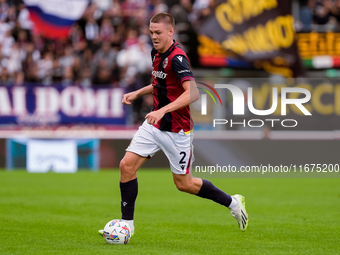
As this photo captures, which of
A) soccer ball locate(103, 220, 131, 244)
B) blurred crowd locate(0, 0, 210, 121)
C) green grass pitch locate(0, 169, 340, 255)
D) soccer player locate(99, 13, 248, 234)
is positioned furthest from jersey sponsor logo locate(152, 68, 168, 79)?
blurred crowd locate(0, 0, 210, 121)

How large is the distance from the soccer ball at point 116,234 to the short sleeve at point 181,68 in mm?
1492

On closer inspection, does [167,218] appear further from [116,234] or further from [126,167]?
[116,234]

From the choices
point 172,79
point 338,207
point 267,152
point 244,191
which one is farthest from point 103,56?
point 172,79

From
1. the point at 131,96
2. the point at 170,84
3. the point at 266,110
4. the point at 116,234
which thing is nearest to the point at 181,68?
the point at 170,84

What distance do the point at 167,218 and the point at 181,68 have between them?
103 inches

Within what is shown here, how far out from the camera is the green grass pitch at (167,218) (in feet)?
17.9

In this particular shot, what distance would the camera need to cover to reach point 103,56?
1485cm

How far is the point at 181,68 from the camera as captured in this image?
550 cm

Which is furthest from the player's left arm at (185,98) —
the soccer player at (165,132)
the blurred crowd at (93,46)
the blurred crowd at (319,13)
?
the blurred crowd at (319,13)

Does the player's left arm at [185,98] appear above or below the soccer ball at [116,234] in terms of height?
above

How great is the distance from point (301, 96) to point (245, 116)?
1430 mm

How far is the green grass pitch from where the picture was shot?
5445 millimetres

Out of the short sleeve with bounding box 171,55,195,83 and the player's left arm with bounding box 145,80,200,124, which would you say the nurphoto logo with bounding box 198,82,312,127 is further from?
the player's left arm with bounding box 145,80,200,124

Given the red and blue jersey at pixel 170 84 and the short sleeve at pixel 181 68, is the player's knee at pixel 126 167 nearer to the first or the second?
the red and blue jersey at pixel 170 84
